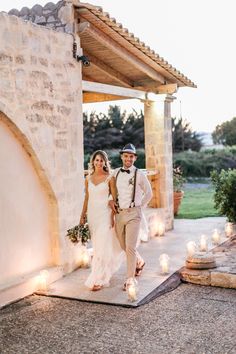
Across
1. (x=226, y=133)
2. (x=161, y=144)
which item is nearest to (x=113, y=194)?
(x=161, y=144)

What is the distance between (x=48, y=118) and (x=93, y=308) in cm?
261

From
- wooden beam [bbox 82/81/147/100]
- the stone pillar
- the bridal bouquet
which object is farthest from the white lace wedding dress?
the stone pillar

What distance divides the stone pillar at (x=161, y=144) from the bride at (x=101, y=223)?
3.96 m

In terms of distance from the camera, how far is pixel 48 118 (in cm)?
668

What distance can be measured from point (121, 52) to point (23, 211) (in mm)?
3610

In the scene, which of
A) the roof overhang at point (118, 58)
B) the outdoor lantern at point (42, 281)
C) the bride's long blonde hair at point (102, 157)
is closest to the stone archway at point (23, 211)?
the outdoor lantern at point (42, 281)

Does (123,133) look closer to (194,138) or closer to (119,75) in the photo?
(194,138)

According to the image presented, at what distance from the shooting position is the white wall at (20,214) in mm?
6070

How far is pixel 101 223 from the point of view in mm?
6266

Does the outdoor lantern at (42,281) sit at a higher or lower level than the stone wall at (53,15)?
lower

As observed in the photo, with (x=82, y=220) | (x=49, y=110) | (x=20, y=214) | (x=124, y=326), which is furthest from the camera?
(x=49, y=110)

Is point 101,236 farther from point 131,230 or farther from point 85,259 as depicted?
point 85,259

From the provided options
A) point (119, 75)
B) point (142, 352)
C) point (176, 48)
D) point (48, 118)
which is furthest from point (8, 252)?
point (176, 48)

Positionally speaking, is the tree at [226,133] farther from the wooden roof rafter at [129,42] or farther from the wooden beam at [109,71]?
the wooden beam at [109,71]
